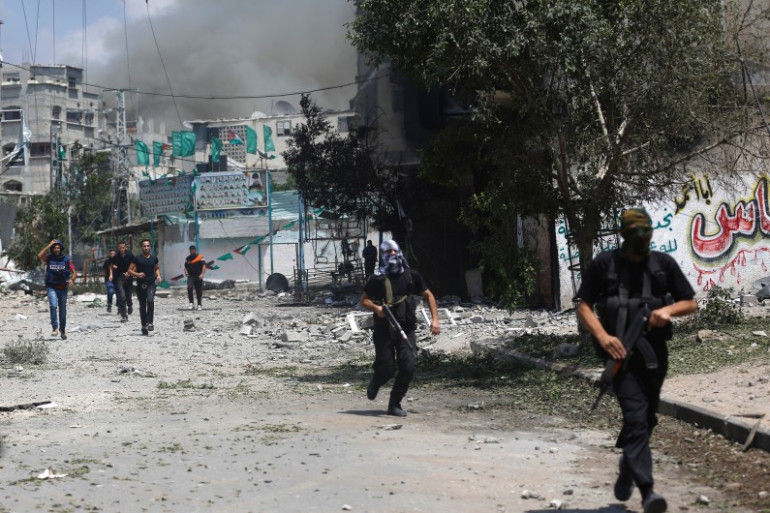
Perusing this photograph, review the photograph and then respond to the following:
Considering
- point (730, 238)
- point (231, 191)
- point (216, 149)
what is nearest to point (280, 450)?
point (730, 238)

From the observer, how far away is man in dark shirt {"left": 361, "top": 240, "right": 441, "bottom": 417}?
986 cm

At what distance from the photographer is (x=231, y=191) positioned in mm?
45906

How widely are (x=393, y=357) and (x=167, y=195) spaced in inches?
1582

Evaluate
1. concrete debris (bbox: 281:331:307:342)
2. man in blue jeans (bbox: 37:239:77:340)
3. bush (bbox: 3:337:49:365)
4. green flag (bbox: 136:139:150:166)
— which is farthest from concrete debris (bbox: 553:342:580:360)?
green flag (bbox: 136:139:150:166)

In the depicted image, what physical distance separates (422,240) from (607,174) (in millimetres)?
17224

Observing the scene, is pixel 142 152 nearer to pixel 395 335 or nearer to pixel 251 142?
pixel 251 142

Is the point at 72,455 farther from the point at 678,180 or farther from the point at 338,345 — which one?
the point at 338,345

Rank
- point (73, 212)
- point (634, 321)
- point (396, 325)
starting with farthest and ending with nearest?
point (73, 212)
point (396, 325)
point (634, 321)

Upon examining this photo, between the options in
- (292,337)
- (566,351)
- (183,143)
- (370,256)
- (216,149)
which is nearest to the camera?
(566,351)

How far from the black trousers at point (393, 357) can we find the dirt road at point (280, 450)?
31 centimetres

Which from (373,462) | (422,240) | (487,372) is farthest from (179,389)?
(422,240)

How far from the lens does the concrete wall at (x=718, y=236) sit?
22.7m

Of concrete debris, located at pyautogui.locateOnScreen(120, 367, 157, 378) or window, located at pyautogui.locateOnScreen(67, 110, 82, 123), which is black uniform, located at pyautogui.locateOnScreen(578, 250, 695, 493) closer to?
concrete debris, located at pyautogui.locateOnScreen(120, 367, 157, 378)

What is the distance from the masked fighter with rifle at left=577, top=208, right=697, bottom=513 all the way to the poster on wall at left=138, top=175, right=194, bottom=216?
138 ft
